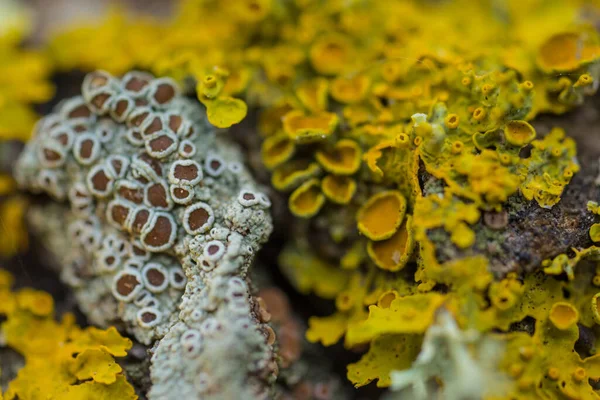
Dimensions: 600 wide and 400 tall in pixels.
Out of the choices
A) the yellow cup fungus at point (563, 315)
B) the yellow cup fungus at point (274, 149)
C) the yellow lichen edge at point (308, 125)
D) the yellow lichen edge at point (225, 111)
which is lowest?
the yellow cup fungus at point (563, 315)

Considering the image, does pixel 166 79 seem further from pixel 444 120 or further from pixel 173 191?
pixel 444 120

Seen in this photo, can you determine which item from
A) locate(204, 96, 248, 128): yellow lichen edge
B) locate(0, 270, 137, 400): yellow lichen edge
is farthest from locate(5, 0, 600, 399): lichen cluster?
locate(0, 270, 137, 400): yellow lichen edge

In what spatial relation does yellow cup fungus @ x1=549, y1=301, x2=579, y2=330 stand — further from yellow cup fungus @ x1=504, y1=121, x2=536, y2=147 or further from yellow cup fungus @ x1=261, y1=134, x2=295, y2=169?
yellow cup fungus @ x1=261, y1=134, x2=295, y2=169

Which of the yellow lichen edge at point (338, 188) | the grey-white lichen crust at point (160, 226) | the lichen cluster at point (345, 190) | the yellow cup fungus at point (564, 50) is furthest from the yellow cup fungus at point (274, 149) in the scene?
the yellow cup fungus at point (564, 50)

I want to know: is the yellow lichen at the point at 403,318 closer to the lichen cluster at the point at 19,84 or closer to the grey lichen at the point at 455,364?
the grey lichen at the point at 455,364

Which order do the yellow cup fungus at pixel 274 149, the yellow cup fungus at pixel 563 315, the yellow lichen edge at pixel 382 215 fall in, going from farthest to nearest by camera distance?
the yellow cup fungus at pixel 274 149 < the yellow lichen edge at pixel 382 215 < the yellow cup fungus at pixel 563 315

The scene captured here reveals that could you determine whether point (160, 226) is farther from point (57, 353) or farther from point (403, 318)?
point (403, 318)

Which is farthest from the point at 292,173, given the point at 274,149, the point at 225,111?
the point at 225,111
